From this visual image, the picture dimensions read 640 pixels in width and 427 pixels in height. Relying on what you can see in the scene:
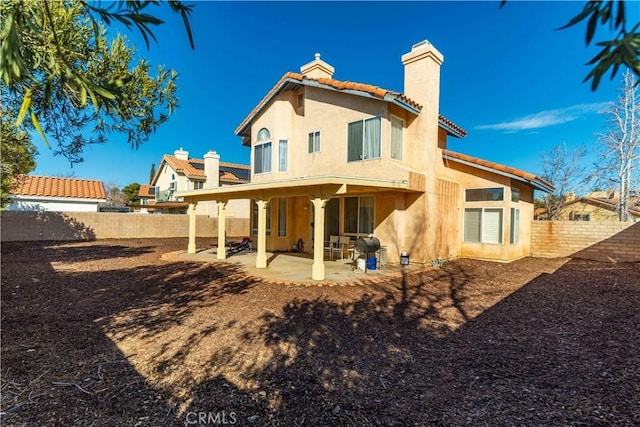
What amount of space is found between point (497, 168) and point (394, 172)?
15.2 ft

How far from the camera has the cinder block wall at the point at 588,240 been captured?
12680 millimetres

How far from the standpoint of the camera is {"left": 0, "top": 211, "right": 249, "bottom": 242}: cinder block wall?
789 inches

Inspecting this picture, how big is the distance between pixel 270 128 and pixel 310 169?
3.26m

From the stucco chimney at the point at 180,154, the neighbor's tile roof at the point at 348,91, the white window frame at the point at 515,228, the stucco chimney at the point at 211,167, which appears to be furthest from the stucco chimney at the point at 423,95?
the stucco chimney at the point at 180,154

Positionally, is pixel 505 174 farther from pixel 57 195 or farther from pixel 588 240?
pixel 57 195

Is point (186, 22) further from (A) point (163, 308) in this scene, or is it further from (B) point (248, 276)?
(B) point (248, 276)

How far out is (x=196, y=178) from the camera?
32.5 meters

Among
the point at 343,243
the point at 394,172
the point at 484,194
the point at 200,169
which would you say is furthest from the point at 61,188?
the point at 484,194

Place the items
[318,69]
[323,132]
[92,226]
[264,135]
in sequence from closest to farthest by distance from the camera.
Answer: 1. [323,132]
2. [318,69]
3. [264,135]
4. [92,226]

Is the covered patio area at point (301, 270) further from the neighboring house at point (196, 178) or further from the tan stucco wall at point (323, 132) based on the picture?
the neighboring house at point (196, 178)

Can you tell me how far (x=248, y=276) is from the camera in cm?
995

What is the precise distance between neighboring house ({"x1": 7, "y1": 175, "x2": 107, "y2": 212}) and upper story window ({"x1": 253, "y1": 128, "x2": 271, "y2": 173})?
2051 cm

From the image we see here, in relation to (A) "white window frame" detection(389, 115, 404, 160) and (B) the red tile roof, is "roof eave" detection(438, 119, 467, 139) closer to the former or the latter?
(A) "white window frame" detection(389, 115, 404, 160)

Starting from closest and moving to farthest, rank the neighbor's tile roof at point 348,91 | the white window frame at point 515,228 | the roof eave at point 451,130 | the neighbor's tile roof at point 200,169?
the neighbor's tile roof at point 348,91
the white window frame at point 515,228
the roof eave at point 451,130
the neighbor's tile roof at point 200,169
